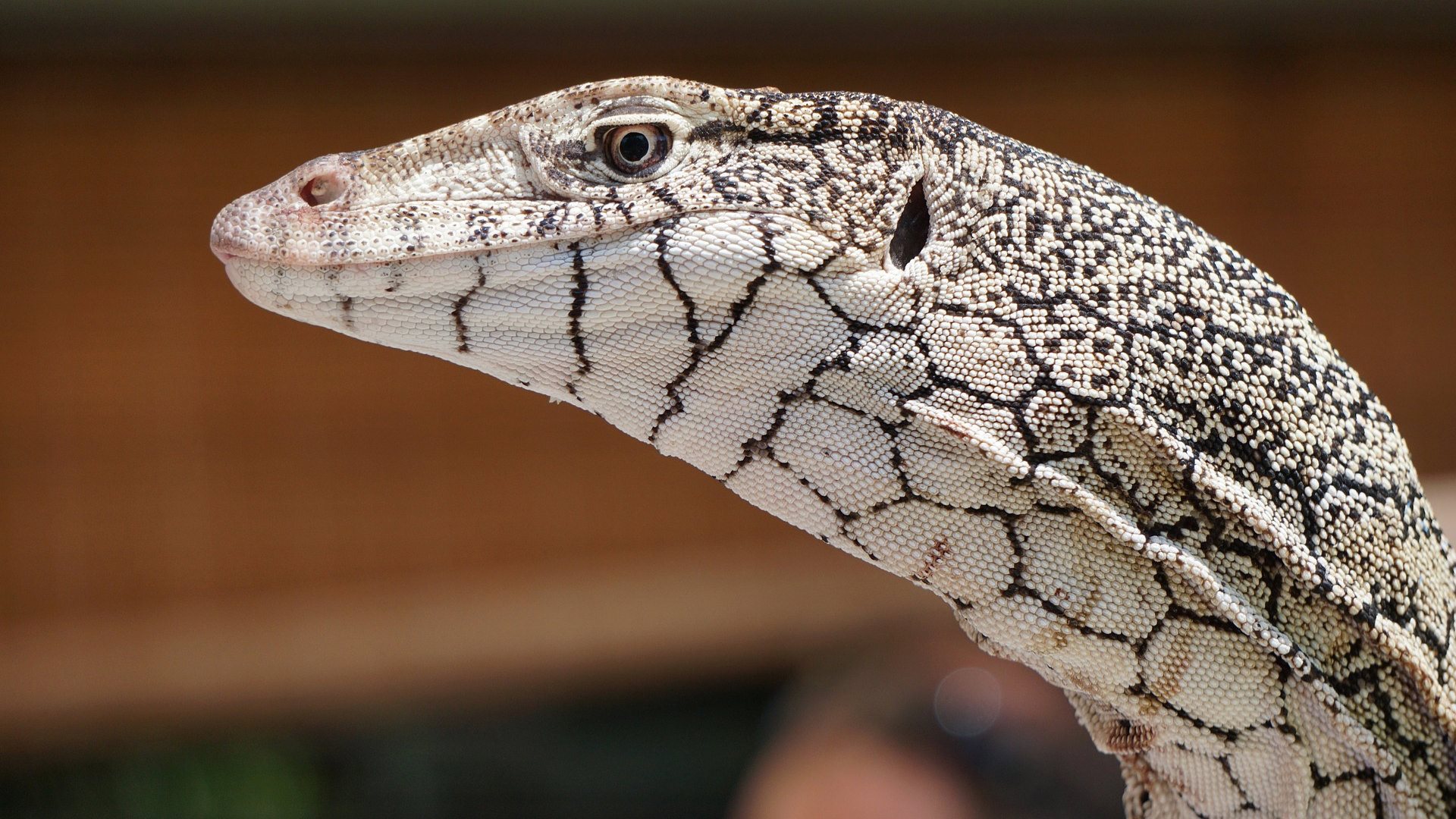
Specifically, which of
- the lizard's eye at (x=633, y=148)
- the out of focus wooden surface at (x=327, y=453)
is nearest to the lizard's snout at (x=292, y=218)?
the lizard's eye at (x=633, y=148)

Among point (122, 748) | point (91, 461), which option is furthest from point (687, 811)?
point (91, 461)

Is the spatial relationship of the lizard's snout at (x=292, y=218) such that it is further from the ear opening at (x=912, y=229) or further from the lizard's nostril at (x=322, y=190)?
the ear opening at (x=912, y=229)

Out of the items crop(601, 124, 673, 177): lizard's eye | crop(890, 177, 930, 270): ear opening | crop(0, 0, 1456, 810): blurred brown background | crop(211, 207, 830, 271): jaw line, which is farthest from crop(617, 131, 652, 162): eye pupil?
crop(0, 0, 1456, 810): blurred brown background

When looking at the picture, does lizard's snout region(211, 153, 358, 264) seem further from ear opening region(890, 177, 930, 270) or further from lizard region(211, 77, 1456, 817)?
A: ear opening region(890, 177, 930, 270)

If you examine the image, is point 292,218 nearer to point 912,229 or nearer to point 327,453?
point 912,229

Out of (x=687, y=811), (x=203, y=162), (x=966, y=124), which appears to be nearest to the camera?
(x=966, y=124)

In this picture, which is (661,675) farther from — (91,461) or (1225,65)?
(1225,65)
